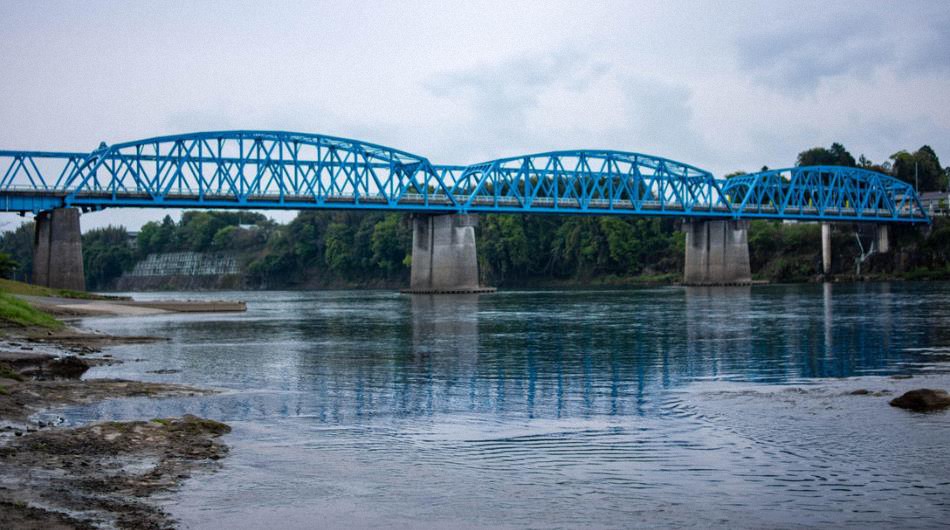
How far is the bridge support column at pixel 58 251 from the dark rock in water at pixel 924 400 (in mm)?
95901

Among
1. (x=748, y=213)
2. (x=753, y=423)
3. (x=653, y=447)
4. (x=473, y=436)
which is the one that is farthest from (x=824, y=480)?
(x=748, y=213)

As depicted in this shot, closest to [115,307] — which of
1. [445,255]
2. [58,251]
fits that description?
[58,251]

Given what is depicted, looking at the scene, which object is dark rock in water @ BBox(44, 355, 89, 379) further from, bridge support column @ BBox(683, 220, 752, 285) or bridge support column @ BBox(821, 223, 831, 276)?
bridge support column @ BBox(821, 223, 831, 276)

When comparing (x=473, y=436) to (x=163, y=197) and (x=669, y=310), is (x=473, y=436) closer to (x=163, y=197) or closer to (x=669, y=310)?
(x=669, y=310)

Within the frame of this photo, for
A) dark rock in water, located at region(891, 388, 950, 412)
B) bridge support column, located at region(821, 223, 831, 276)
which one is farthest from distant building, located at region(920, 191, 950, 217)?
dark rock in water, located at region(891, 388, 950, 412)

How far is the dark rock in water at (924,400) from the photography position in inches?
862

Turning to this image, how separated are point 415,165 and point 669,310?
8232 cm

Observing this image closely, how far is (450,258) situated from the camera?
14362cm

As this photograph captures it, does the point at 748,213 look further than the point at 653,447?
Yes

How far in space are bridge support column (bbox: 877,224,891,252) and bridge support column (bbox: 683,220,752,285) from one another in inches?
1113

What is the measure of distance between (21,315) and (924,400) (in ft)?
121

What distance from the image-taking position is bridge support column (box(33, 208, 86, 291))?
106 m

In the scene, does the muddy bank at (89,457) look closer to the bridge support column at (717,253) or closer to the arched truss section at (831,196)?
the bridge support column at (717,253)

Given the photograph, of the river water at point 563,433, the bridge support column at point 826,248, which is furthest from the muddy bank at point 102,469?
the bridge support column at point 826,248
